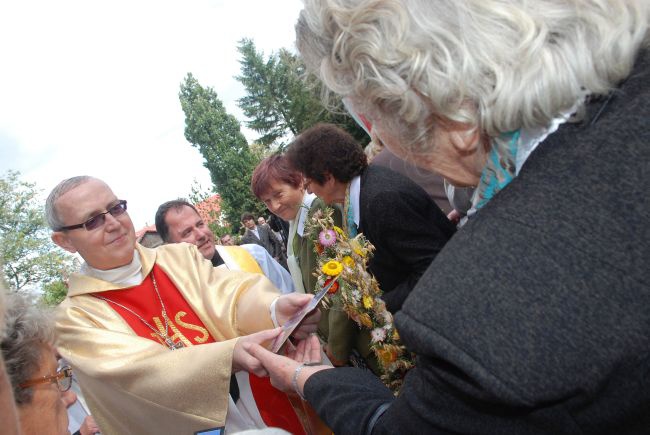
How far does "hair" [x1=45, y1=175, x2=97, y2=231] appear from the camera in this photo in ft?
8.91

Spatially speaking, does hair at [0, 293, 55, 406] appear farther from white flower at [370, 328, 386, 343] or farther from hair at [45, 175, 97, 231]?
white flower at [370, 328, 386, 343]

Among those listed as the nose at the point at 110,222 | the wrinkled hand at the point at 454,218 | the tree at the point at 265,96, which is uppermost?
the tree at the point at 265,96

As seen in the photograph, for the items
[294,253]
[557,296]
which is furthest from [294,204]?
[557,296]

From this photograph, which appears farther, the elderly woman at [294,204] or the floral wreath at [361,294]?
the elderly woman at [294,204]

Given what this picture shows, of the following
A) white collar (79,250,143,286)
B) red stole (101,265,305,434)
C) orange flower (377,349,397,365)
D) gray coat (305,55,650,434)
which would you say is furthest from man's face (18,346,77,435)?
gray coat (305,55,650,434)

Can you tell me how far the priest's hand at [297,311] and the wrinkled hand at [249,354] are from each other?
0.25 metres

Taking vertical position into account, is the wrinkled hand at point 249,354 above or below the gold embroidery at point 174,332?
below

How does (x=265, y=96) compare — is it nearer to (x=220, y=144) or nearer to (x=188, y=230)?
(x=220, y=144)

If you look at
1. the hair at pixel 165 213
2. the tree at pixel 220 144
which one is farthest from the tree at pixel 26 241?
the hair at pixel 165 213

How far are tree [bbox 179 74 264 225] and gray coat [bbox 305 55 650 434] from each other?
1495 inches

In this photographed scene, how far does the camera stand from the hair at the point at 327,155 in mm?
3137

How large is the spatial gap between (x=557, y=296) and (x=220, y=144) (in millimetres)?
44352

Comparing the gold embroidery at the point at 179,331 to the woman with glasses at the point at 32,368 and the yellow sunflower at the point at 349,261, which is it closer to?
the woman with glasses at the point at 32,368

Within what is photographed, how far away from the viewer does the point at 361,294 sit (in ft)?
8.09
